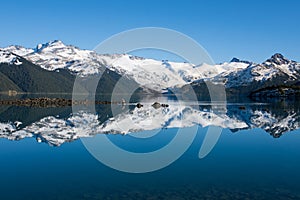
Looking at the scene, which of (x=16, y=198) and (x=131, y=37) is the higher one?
(x=131, y=37)

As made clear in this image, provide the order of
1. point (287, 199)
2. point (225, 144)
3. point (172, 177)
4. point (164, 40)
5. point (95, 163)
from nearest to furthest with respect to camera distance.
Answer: point (287, 199) < point (172, 177) < point (95, 163) < point (225, 144) < point (164, 40)

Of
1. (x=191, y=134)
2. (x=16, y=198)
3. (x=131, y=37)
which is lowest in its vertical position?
(x=16, y=198)

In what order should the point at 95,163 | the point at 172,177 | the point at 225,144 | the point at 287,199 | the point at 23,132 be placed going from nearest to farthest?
the point at 287,199, the point at 172,177, the point at 95,163, the point at 225,144, the point at 23,132

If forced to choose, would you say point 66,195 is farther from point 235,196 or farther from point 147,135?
point 147,135

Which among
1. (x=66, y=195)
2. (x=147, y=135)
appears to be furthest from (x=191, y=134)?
(x=66, y=195)

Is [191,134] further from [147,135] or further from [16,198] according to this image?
[16,198]

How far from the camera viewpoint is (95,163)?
32.6 meters

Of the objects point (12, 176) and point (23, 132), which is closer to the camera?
point (12, 176)

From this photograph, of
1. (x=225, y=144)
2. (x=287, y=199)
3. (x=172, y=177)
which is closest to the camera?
(x=287, y=199)

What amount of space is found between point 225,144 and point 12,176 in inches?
1018

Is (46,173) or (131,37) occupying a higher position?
(131,37)

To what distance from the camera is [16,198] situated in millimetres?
21781

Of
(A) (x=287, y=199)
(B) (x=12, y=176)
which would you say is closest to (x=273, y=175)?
(A) (x=287, y=199)

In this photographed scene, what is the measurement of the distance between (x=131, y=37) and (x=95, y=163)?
64.7ft
